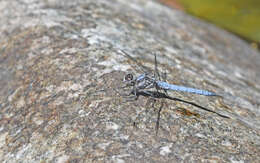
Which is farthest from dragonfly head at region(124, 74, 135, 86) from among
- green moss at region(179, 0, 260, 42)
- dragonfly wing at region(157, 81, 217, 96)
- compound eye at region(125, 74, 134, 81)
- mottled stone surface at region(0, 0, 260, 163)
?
green moss at region(179, 0, 260, 42)

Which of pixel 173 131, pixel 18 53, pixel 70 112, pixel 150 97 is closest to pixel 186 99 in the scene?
pixel 150 97

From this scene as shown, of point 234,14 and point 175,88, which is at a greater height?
point 175,88

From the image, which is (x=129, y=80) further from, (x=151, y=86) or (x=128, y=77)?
(x=151, y=86)

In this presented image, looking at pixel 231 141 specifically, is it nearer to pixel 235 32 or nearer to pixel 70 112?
pixel 70 112

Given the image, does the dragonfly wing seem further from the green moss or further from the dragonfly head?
the green moss

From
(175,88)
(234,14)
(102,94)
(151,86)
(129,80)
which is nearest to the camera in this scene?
(102,94)

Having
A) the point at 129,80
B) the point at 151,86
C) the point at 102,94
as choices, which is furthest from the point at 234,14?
the point at 102,94

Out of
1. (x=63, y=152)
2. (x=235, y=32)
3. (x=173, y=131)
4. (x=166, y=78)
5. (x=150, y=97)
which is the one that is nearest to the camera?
(x=63, y=152)
